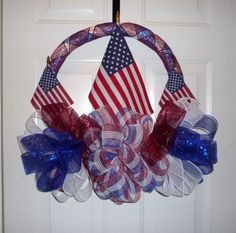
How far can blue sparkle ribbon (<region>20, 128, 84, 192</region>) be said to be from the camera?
513 millimetres

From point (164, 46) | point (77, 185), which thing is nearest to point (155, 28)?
point (164, 46)

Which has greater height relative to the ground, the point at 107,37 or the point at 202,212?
the point at 107,37

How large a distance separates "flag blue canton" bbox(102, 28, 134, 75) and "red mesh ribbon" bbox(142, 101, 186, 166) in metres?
0.18

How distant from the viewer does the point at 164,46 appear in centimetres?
61

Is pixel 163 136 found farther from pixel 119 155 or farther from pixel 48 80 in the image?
pixel 48 80

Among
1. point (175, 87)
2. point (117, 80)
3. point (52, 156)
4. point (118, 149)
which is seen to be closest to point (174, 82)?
point (175, 87)

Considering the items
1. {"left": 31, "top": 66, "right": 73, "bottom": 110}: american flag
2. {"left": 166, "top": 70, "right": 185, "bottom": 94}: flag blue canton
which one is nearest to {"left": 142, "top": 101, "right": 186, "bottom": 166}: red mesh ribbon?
{"left": 166, "top": 70, "right": 185, "bottom": 94}: flag blue canton

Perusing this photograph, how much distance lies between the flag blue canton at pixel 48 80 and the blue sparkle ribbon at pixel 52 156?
5.7 inches

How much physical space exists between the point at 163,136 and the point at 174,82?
18cm

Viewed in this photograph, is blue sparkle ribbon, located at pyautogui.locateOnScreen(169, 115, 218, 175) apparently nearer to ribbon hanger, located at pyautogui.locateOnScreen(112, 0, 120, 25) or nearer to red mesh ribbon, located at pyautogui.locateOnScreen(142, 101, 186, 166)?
red mesh ribbon, located at pyautogui.locateOnScreen(142, 101, 186, 166)
